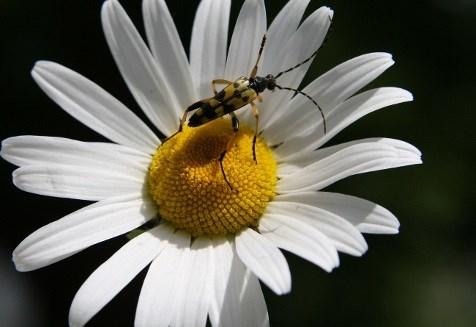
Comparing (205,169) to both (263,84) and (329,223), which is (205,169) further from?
(329,223)

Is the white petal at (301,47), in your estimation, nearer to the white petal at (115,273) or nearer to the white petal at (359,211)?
the white petal at (359,211)

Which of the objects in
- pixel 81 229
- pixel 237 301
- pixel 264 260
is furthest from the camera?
pixel 81 229

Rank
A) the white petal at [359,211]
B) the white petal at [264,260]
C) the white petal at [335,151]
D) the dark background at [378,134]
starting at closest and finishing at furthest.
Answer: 1. the white petal at [264,260]
2. the white petal at [359,211]
3. the white petal at [335,151]
4. the dark background at [378,134]

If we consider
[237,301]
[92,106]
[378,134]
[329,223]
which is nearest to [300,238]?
[329,223]

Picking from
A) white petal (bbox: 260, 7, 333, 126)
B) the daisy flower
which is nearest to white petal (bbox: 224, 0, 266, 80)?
the daisy flower

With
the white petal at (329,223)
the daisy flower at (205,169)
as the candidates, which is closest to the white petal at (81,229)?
the daisy flower at (205,169)

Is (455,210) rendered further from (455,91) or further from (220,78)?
(220,78)
